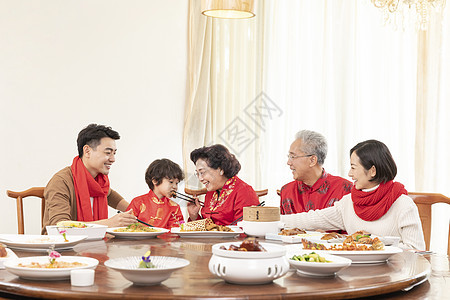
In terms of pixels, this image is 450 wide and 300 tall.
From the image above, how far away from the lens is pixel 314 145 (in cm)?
362

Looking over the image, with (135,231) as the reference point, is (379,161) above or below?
above

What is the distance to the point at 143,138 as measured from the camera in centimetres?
511

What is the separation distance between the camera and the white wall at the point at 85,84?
4258 millimetres

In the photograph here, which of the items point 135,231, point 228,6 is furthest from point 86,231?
point 228,6

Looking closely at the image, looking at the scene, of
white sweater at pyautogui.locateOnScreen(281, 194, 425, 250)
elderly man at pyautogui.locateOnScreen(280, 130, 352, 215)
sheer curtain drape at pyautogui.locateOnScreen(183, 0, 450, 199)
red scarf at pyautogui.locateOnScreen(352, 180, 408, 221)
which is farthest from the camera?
sheer curtain drape at pyautogui.locateOnScreen(183, 0, 450, 199)

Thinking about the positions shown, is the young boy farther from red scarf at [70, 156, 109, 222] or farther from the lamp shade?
the lamp shade

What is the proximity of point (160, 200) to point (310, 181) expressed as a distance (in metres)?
0.95

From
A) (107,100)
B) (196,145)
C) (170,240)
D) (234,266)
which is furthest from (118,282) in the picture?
(196,145)

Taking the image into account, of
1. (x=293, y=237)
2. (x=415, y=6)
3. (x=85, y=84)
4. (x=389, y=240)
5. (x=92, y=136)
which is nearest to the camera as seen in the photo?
(x=389, y=240)

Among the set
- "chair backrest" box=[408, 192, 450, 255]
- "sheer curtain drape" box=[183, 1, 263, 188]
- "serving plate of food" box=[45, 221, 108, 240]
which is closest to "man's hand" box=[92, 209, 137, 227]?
"serving plate of food" box=[45, 221, 108, 240]

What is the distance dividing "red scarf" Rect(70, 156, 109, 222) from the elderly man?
115 cm

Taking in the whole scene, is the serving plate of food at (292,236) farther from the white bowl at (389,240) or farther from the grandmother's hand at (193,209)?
the grandmother's hand at (193,209)

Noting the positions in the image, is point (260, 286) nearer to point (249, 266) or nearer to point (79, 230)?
point (249, 266)

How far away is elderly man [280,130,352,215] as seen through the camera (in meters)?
3.50
